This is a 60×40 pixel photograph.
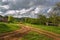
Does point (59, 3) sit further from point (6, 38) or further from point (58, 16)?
point (6, 38)

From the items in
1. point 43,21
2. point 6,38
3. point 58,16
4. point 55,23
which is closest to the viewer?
point 6,38

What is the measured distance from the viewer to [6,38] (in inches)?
758

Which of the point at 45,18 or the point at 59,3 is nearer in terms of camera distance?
the point at 59,3

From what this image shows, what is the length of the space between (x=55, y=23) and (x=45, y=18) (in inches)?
625

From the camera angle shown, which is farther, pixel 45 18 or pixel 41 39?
pixel 45 18

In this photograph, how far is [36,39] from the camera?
20.5m

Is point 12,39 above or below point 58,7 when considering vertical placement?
below

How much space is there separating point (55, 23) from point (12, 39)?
45100 millimetres

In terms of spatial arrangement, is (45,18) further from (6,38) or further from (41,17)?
(6,38)

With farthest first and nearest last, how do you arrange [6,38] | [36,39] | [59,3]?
[59,3] < [36,39] < [6,38]

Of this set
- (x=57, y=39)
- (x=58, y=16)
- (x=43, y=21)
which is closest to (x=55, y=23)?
(x=58, y=16)

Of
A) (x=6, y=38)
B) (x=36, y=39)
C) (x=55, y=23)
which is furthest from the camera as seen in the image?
(x=55, y=23)

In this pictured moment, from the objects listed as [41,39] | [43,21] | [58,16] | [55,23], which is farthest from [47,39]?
[43,21]

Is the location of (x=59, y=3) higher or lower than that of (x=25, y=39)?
higher
